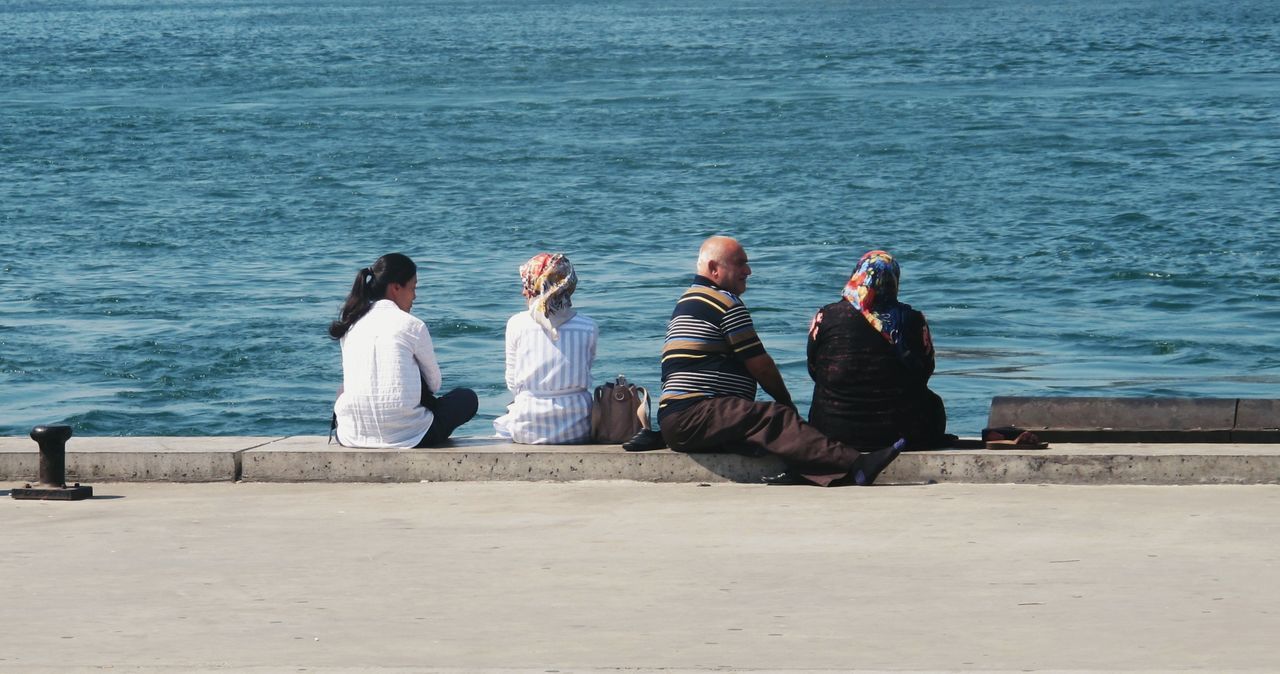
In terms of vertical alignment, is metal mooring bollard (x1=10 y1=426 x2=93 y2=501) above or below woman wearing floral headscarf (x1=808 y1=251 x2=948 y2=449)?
below

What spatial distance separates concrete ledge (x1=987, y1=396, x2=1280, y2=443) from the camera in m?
7.80

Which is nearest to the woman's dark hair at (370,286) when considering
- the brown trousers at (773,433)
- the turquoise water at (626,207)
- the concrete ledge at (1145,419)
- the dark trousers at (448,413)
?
the dark trousers at (448,413)

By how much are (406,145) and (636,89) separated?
1175 centimetres

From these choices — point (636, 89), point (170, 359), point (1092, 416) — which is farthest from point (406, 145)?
point (1092, 416)

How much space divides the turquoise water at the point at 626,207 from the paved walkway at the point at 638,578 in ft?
22.4

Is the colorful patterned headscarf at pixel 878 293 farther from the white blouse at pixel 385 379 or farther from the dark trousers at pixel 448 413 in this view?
the white blouse at pixel 385 379

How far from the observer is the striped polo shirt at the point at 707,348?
7.46 meters

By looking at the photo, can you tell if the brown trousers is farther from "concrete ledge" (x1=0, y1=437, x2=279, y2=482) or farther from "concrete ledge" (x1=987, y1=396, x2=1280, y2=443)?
"concrete ledge" (x1=0, y1=437, x2=279, y2=482)

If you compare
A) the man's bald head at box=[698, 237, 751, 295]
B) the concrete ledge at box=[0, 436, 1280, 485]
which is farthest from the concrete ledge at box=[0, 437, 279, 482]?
the man's bald head at box=[698, 237, 751, 295]

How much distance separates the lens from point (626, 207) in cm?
2758

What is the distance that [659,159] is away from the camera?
1302 inches

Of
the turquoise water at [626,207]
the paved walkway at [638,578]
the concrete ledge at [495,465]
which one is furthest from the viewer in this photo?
the turquoise water at [626,207]

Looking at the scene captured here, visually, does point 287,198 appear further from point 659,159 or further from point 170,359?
point 170,359

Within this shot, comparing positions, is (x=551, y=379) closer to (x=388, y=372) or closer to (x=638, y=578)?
(x=388, y=372)
